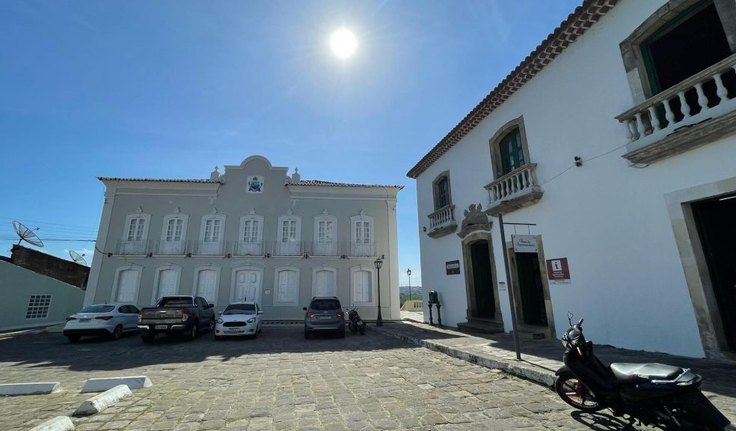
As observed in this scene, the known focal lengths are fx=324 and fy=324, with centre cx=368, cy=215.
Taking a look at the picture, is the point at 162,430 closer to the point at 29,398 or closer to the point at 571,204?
the point at 29,398

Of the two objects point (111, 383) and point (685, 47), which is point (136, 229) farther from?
point (685, 47)

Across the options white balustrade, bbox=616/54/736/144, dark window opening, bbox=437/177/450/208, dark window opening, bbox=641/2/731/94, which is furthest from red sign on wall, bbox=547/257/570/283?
dark window opening, bbox=437/177/450/208

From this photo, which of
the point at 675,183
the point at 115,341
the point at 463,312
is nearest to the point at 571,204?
the point at 675,183

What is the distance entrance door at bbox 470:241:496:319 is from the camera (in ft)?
37.9

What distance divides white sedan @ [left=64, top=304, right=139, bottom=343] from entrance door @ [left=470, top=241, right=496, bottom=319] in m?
13.6

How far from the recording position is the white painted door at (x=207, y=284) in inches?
759

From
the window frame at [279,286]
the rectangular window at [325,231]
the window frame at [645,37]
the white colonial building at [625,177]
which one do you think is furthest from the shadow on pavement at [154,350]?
the rectangular window at [325,231]

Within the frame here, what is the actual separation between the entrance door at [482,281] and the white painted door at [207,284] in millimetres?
15143

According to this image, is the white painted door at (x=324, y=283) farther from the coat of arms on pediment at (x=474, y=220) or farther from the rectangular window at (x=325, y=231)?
the coat of arms on pediment at (x=474, y=220)

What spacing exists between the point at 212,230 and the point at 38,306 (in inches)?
491

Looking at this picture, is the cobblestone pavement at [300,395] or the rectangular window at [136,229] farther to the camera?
the rectangular window at [136,229]

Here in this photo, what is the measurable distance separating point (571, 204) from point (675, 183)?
2.17 m

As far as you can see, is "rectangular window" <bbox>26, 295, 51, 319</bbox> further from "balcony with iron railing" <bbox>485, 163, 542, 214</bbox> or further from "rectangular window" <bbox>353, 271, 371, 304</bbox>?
"balcony with iron railing" <bbox>485, 163, 542, 214</bbox>

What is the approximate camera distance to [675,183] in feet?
19.0
